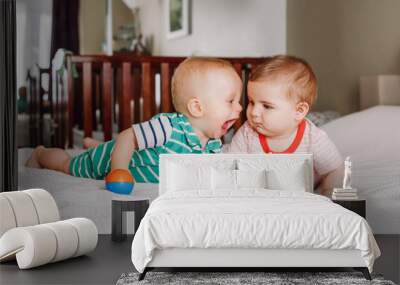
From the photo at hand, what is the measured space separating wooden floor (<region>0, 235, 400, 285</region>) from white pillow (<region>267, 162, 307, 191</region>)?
72 cm

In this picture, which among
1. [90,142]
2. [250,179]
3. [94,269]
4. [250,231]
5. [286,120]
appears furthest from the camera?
[90,142]

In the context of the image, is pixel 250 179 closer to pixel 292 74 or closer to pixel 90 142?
pixel 292 74

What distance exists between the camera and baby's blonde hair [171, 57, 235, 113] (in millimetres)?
5719

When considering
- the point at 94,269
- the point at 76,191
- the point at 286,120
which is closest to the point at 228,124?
the point at 286,120

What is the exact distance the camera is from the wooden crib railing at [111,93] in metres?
5.74

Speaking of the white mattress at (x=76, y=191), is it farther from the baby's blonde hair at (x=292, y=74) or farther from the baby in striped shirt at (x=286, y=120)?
the baby's blonde hair at (x=292, y=74)

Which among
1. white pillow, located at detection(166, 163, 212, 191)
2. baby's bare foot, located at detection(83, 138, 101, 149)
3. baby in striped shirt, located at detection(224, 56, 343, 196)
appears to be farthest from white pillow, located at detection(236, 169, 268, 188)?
baby's bare foot, located at detection(83, 138, 101, 149)

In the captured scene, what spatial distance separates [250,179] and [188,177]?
43 centimetres

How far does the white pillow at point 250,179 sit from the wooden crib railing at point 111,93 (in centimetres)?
80

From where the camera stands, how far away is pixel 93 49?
582cm

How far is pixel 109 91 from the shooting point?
5738 mm

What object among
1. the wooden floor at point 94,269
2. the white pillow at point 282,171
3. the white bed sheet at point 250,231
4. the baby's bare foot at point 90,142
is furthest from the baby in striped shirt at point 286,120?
the white bed sheet at point 250,231

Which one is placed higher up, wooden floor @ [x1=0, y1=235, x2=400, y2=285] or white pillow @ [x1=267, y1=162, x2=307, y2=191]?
white pillow @ [x1=267, y1=162, x2=307, y2=191]

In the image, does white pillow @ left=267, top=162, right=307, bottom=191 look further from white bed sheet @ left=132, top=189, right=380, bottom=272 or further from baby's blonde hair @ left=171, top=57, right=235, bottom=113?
white bed sheet @ left=132, top=189, right=380, bottom=272
